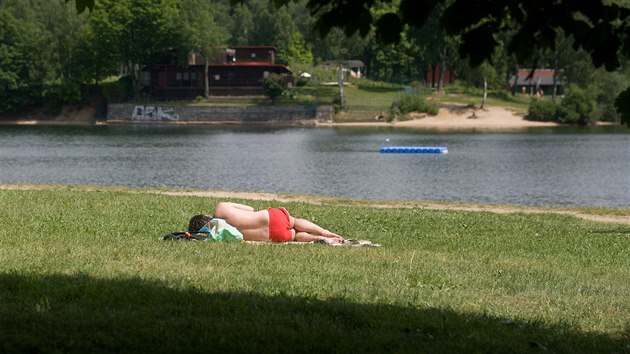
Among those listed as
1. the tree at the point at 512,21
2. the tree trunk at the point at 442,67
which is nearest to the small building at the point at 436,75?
the tree trunk at the point at 442,67

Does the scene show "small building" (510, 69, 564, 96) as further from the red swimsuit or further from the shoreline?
the red swimsuit

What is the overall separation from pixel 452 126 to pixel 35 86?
142ft

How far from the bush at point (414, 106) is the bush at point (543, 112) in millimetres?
8798

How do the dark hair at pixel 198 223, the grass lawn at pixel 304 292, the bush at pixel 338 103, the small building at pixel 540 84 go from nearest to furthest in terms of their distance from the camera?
the grass lawn at pixel 304 292 → the dark hair at pixel 198 223 → the bush at pixel 338 103 → the small building at pixel 540 84

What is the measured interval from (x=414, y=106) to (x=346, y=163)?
156 feet

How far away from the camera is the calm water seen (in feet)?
124

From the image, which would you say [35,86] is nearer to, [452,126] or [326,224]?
[452,126]

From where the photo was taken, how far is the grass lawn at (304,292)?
7730 millimetres

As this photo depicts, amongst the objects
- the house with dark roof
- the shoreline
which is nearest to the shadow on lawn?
the shoreline

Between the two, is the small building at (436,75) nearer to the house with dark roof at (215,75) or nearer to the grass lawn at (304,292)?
the house with dark roof at (215,75)

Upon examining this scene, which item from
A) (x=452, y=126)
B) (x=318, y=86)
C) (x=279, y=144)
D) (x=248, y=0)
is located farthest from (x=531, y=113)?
(x=248, y=0)

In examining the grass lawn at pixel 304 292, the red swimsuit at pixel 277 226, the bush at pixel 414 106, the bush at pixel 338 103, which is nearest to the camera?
the grass lawn at pixel 304 292

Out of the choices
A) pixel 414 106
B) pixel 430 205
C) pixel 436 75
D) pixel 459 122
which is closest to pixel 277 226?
pixel 430 205

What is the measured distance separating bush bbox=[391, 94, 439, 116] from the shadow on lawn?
89.3 metres
